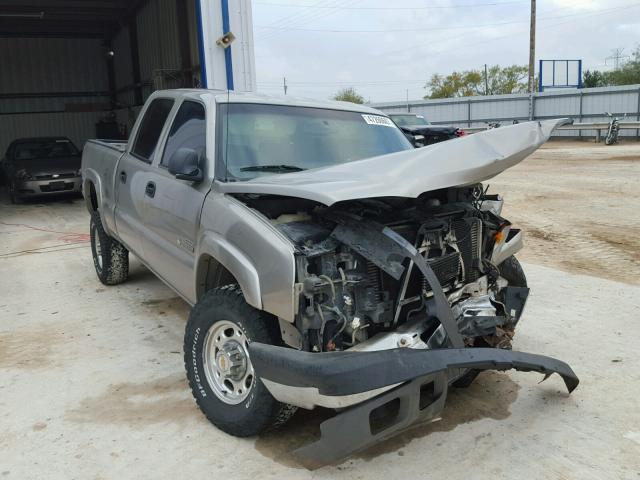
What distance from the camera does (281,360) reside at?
267 cm

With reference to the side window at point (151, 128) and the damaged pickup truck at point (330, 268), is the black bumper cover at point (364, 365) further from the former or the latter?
the side window at point (151, 128)

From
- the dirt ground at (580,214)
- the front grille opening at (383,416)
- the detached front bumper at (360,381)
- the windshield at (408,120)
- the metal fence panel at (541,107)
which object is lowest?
the dirt ground at (580,214)

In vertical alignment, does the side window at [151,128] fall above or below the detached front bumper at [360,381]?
above

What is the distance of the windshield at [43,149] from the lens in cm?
1457

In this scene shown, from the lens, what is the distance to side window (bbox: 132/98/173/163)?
4742 millimetres

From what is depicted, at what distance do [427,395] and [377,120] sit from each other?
8.27ft

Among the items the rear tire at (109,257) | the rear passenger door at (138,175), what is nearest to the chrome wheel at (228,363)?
the rear passenger door at (138,175)

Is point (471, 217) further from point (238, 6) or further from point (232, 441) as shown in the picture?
point (238, 6)

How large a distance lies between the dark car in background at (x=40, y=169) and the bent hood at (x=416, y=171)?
11434 mm

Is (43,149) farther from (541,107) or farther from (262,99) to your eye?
(541,107)

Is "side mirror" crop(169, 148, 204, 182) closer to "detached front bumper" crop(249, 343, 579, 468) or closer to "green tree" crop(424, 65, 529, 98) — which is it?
"detached front bumper" crop(249, 343, 579, 468)

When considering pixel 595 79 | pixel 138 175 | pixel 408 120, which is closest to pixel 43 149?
pixel 408 120

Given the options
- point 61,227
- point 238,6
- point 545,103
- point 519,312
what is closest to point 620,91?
point 545,103

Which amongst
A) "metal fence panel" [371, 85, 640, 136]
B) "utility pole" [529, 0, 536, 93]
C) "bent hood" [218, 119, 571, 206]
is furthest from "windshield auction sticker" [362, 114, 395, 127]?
"utility pole" [529, 0, 536, 93]
